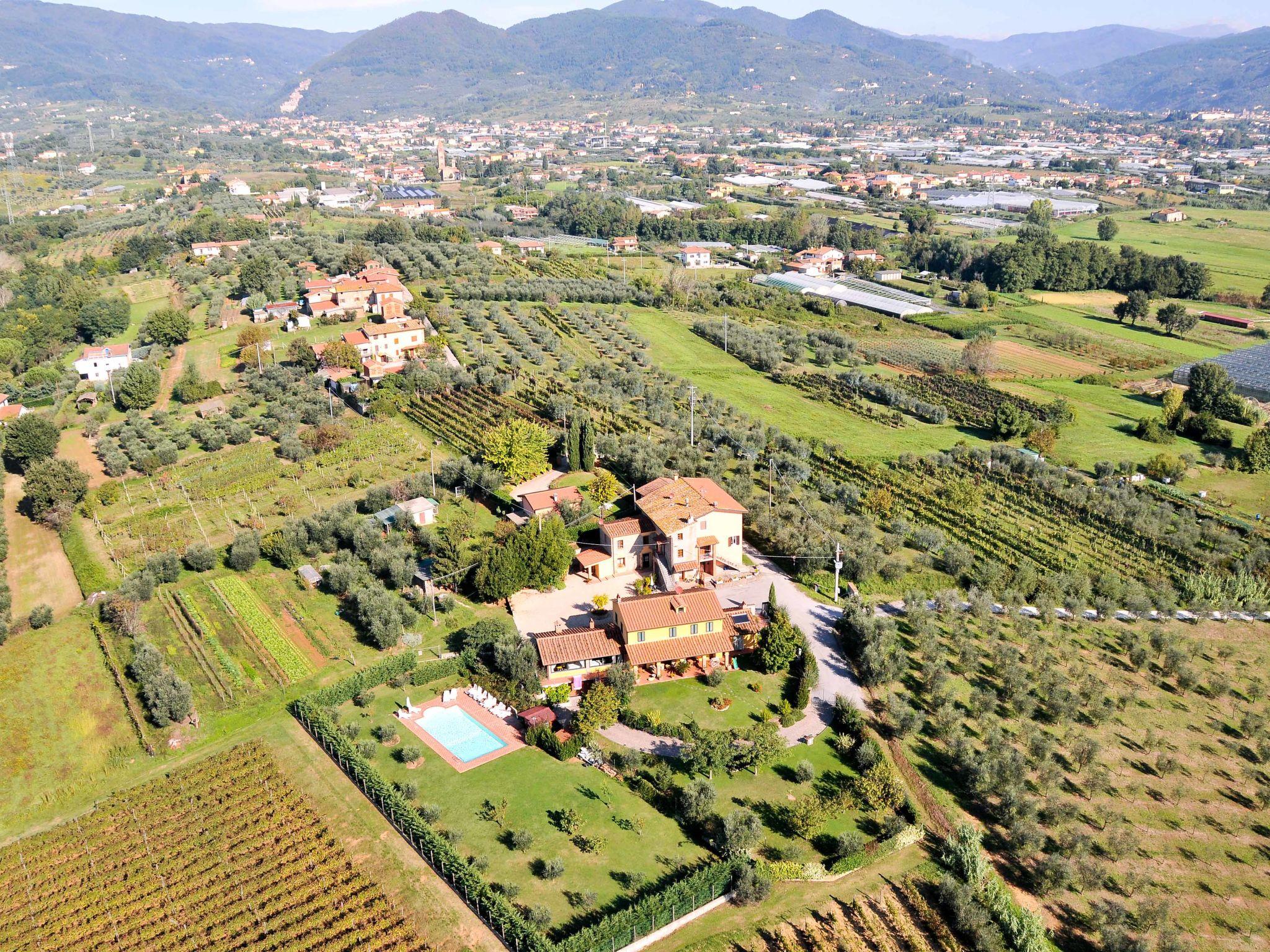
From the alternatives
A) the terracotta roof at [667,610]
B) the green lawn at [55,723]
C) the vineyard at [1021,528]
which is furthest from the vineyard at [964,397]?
the green lawn at [55,723]

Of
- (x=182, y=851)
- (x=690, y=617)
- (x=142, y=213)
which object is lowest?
(x=182, y=851)

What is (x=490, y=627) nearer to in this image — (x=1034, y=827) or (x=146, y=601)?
(x=146, y=601)

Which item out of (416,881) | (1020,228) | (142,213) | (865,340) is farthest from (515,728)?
(142,213)

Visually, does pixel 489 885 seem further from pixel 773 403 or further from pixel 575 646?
pixel 773 403

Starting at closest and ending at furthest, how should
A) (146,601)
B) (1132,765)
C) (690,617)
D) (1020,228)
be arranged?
(1132,765), (690,617), (146,601), (1020,228)

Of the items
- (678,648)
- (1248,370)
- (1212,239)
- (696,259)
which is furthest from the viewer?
(1212,239)

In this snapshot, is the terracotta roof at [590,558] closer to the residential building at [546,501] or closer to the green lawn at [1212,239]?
the residential building at [546,501]

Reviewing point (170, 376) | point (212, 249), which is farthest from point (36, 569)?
point (212, 249)

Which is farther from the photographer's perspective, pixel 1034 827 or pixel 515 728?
pixel 515 728
